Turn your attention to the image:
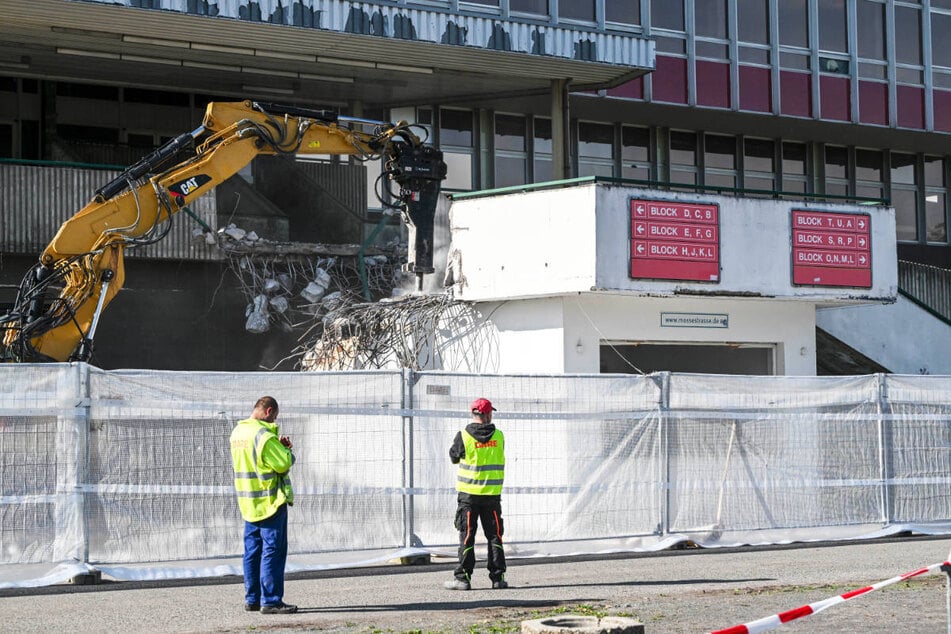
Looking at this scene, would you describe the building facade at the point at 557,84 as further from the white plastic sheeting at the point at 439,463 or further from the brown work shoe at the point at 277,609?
the brown work shoe at the point at 277,609

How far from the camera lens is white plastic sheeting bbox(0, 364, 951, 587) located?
38.1ft

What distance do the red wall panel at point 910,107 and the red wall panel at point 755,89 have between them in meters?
3.47

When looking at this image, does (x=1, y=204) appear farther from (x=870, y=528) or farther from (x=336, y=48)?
(x=870, y=528)

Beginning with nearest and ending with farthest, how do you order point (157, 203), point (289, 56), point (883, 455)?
point (883, 455), point (157, 203), point (289, 56)

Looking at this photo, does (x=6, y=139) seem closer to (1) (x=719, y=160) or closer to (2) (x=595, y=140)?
(2) (x=595, y=140)

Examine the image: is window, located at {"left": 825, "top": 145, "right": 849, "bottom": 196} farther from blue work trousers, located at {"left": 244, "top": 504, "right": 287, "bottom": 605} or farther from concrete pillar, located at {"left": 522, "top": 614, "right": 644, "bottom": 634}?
concrete pillar, located at {"left": 522, "top": 614, "right": 644, "bottom": 634}

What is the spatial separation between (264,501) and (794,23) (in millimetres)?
24360

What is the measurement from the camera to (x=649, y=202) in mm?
18781

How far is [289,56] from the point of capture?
23.8 meters

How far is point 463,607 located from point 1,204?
44.8 feet

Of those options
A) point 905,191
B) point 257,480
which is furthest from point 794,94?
point 257,480

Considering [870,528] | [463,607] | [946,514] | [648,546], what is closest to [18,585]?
[463,607]

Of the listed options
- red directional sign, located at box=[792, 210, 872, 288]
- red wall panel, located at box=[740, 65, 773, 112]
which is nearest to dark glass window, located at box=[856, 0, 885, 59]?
red wall panel, located at box=[740, 65, 773, 112]

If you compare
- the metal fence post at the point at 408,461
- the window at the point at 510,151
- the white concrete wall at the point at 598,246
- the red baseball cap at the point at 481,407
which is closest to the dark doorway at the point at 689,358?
the white concrete wall at the point at 598,246
